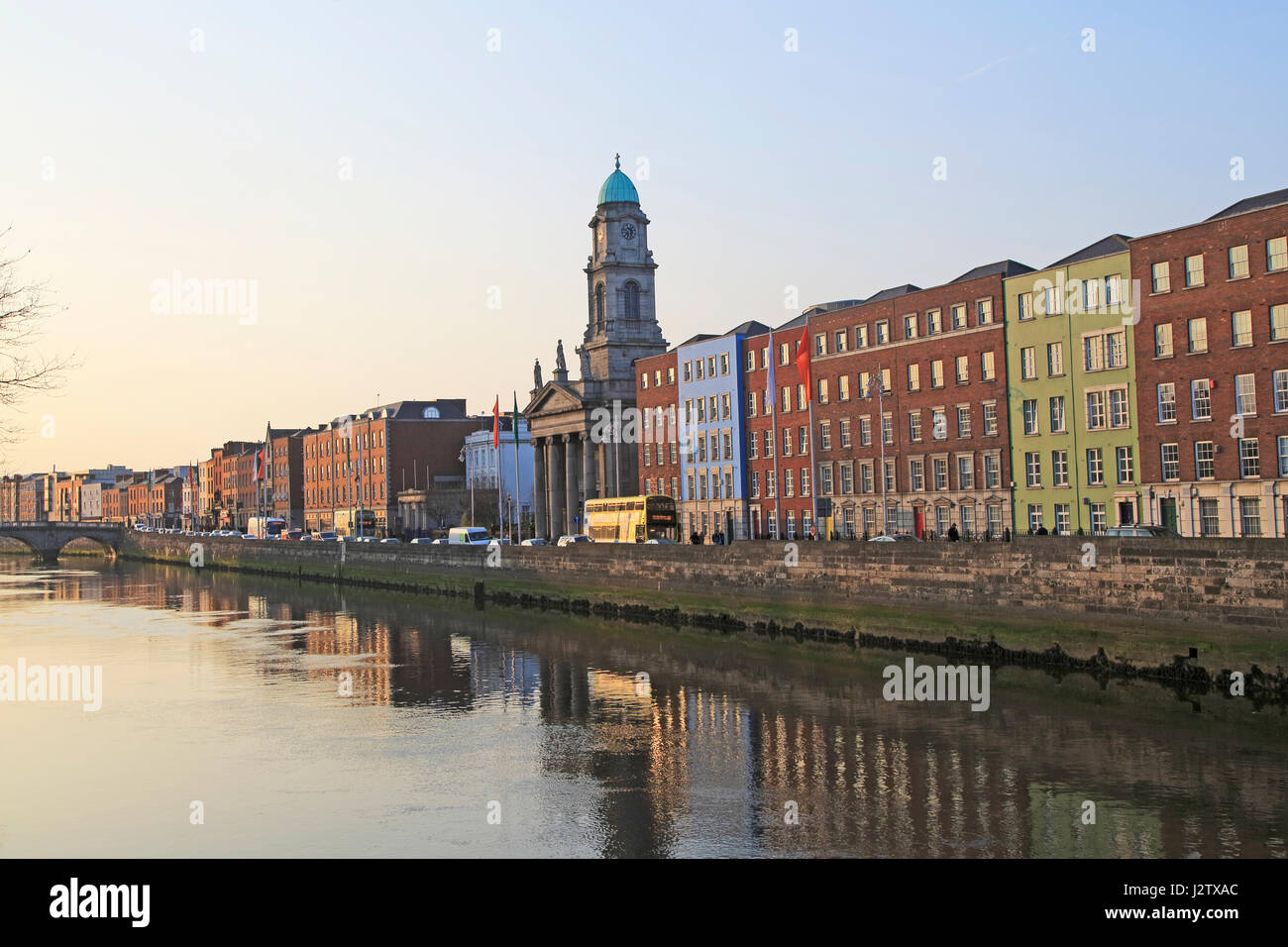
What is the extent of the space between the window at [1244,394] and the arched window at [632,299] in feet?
226

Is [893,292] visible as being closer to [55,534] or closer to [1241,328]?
[1241,328]

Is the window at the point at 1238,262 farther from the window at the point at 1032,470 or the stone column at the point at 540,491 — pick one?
the stone column at the point at 540,491

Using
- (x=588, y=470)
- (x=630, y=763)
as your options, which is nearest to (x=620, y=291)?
(x=588, y=470)

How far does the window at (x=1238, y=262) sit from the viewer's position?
52344 mm

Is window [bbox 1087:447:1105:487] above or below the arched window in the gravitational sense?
below

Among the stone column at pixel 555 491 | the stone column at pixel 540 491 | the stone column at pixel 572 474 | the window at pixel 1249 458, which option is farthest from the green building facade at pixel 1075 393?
the stone column at pixel 540 491

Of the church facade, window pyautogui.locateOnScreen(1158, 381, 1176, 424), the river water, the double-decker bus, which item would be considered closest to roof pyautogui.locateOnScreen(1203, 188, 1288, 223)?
window pyautogui.locateOnScreen(1158, 381, 1176, 424)

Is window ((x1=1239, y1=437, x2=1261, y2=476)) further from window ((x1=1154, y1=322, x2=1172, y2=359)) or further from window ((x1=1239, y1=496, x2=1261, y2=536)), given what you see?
window ((x1=1154, y1=322, x2=1172, y2=359))

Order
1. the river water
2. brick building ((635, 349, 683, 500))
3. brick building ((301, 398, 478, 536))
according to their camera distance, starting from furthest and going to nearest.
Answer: brick building ((301, 398, 478, 536)) < brick building ((635, 349, 683, 500)) < the river water

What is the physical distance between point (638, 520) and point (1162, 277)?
1360 inches

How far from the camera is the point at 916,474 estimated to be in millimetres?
71750

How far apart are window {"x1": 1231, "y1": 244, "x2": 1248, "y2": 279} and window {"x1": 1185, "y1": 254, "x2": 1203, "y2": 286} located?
151 cm

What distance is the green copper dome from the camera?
116000 mm
